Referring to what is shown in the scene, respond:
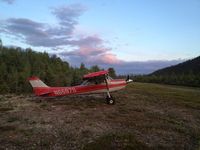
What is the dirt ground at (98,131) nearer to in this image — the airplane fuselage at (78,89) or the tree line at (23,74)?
the airplane fuselage at (78,89)

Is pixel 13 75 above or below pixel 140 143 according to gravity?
above

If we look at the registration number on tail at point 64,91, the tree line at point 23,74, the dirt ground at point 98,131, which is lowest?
the dirt ground at point 98,131

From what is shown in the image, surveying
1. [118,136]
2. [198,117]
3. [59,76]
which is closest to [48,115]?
[118,136]

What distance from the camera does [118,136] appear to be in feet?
28.3

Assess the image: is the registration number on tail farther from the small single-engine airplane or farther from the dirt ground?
the dirt ground

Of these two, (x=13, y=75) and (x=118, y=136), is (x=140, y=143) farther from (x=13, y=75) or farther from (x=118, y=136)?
(x=13, y=75)

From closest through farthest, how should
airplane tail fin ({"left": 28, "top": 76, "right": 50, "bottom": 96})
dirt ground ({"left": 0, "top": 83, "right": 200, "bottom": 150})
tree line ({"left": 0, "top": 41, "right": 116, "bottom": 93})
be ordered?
dirt ground ({"left": 0, "top": 83, "right": 200, "bottom": 150})
airplane tail fin ({"left": 28, "top": 76, "right": 50, "bottom": 96})
tree line ({"left": 0, "top": 41, "right": 116, "bottom": 93})

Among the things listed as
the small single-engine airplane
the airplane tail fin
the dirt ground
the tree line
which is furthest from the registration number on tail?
the tree line

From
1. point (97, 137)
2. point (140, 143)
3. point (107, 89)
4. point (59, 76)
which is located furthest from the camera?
point (59, 76)

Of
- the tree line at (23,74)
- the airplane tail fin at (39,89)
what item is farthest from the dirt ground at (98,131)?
the tree line at (23,74)

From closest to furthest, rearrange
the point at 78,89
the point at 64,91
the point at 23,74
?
the point at 64,91
the point at 78,89
the point at 23,74

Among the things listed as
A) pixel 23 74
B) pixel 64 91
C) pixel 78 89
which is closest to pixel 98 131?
pixel 78 89

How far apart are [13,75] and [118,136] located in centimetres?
5081

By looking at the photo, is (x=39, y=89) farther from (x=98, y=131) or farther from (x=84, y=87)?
(x=98, y=131)
